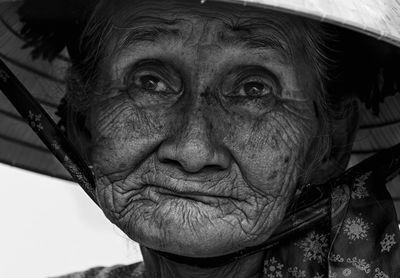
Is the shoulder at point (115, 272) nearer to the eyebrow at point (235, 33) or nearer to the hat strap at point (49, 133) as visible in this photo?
the hat strap at point (49, 133)

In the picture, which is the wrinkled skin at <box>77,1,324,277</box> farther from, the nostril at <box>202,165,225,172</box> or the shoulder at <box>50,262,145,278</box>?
the shoulder at <box>50,262,145,278</box>

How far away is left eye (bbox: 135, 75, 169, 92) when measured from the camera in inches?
100

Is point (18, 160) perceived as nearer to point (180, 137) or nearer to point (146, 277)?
point (146, 277)

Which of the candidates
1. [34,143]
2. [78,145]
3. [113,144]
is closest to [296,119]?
[113,144]

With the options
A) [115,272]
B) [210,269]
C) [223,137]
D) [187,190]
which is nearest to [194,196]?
[187,190]

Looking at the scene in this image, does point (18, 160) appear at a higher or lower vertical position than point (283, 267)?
higher

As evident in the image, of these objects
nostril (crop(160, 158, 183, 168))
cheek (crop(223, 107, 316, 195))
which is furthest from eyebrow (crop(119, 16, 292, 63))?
nostril (crop(160, 158, 183, 168))

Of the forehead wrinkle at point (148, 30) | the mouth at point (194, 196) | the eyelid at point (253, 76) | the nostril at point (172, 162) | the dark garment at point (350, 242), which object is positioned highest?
the forehead wrinkle at point (148, 30)

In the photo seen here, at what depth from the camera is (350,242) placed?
268 cm

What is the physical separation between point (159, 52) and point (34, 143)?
97 cm

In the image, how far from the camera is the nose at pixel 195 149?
2.42m

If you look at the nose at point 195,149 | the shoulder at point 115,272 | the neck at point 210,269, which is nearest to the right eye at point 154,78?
the nose at point 195,149

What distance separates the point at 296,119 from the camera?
2.59 meters

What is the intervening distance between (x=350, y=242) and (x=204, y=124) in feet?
1.80
